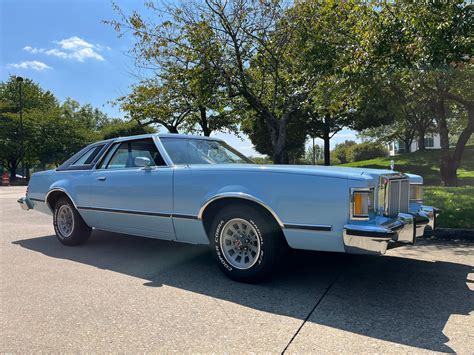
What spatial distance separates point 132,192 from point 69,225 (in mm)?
1791

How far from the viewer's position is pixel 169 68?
1327cm

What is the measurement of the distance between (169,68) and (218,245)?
10.3m

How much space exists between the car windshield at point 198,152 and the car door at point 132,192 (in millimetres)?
190

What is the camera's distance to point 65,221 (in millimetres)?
6172

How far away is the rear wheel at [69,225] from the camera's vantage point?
233 inches

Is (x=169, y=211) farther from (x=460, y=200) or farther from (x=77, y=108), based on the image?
(x=77, y=108)

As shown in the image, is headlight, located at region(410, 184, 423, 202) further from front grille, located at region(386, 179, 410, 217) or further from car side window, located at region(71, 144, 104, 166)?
car side window, located at region(71, 144, 104, 166)

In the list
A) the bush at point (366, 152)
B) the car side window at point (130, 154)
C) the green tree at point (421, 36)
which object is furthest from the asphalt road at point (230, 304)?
the bush at point (366, 152)

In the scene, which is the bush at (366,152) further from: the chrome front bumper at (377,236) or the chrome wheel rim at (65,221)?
the chrome front bumper at (377,236)

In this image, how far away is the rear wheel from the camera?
5.93 meters

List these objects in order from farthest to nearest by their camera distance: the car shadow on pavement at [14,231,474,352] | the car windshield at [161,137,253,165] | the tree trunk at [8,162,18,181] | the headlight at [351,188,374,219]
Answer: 1. the tree trunk at [8,162,18,181]
2. the car windshield at [161,137,253,165]
3. the headlight at [351,188,374,219]
4. the car shadow on pavement at [14,231,474,352]

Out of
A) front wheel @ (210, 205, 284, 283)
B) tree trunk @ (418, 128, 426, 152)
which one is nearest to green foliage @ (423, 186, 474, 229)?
front wheel @ (210, 205, 284, 283)

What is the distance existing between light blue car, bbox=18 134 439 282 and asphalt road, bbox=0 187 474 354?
0.46m

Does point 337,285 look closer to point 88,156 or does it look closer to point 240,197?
point 240,197
